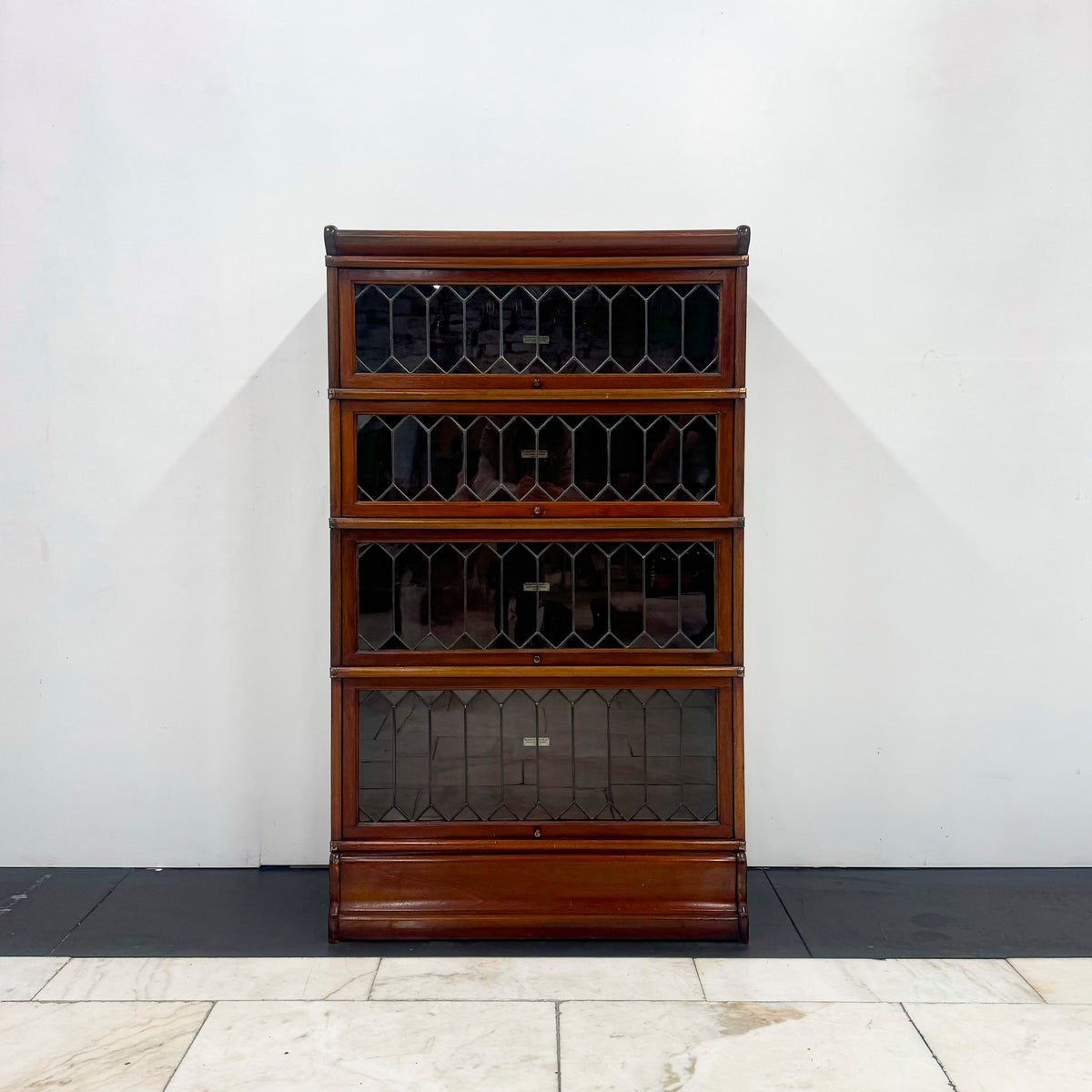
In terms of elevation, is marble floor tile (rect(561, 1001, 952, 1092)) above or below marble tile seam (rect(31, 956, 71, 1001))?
below

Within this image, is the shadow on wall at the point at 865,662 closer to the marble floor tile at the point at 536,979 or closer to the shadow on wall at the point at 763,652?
the shadow on wall at the point at 763,652

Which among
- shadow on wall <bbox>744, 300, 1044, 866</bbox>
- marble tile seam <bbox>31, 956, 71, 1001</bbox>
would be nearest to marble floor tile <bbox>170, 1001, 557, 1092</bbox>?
marble tile seam <bbox>31, 956, 71, 1001</bbox>

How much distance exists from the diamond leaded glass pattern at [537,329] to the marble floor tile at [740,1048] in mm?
1579

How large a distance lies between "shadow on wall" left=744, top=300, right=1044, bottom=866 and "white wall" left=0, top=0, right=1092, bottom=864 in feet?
0.03

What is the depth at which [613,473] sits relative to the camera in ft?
7.86

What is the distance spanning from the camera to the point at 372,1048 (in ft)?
6.40

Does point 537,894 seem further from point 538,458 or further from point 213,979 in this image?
point 538,458

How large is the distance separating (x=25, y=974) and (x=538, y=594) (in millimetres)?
1601

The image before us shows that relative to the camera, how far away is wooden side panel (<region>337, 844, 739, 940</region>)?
7.82ft

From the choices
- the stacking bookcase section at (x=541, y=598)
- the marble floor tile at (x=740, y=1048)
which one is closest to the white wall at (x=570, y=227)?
the stacking bookcase section at (x=541, y=598)

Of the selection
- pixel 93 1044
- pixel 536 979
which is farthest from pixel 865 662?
pixel 93 1044

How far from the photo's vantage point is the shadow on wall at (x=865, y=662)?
2.82 meters

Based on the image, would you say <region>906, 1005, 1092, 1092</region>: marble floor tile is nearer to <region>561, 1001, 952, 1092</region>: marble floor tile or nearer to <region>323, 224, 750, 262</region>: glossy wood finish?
<region>561, 1001, 952, 1092</region>: marble floor tile

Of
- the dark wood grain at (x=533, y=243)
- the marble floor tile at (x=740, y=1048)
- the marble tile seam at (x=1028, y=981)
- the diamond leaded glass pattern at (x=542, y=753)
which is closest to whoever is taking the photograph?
the marble floor tile at (x=740, y=1048)
